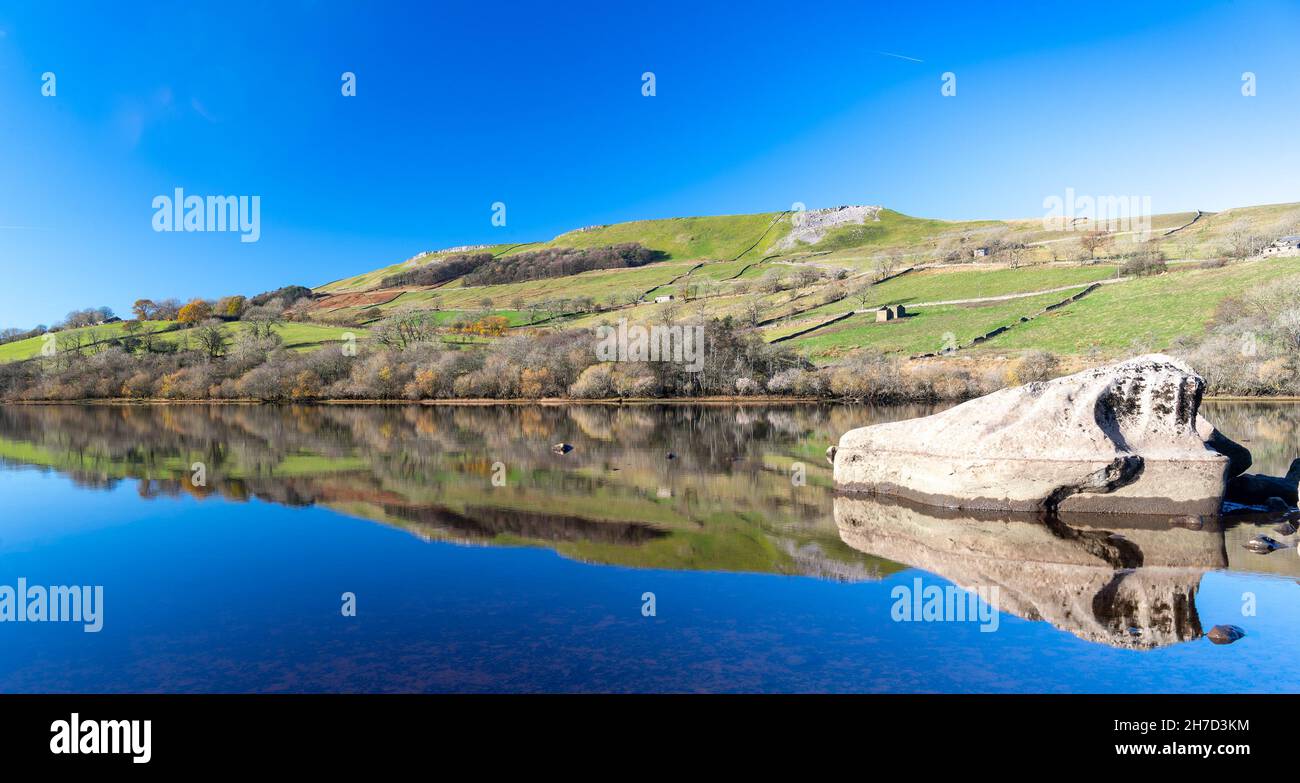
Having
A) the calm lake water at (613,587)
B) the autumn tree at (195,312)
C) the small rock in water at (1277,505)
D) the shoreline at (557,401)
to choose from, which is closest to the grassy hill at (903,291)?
the autumn tree at (195,312)

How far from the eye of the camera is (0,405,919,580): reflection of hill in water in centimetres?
1468

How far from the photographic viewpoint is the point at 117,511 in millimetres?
18969

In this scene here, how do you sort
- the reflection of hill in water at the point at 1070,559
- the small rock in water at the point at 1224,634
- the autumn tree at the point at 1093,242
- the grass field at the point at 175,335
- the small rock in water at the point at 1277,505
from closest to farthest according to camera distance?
the small rock in water at the point at 1224,634 < the reflection of hill in water at the point at 1070,559 < the small rock in water at the point at 1277,505 < the grass field at the point at 175,335 < the autumn tree at the point at 1093,242

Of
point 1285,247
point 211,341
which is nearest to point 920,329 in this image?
point 1285,247

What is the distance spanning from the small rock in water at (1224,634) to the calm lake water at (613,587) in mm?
122

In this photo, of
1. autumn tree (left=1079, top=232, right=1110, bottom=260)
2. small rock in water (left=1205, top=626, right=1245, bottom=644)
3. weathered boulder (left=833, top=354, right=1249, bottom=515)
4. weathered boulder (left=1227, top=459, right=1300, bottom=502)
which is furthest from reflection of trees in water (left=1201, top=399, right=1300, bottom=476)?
autumn tree (left=1079, top=232, right=1110, bottom=260)

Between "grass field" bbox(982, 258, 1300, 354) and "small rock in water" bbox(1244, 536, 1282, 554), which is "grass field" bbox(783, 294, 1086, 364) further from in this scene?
"small rock in water" bbox(1244, 536, 1282, 554)

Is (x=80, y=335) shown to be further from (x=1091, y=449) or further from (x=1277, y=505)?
(x=1277, y=505)

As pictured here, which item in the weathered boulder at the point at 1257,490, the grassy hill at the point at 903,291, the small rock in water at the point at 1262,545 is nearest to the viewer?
the small rock in water at the point at 1262,545

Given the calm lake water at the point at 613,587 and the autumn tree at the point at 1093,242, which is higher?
the autumn tree at the point at 1093,242

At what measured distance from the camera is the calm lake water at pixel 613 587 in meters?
8.42

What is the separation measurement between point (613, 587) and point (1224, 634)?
760 cm
